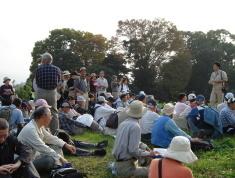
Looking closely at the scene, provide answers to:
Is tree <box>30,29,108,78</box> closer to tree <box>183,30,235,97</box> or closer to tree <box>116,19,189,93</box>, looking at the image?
tree <box>116,19,189,93</box>

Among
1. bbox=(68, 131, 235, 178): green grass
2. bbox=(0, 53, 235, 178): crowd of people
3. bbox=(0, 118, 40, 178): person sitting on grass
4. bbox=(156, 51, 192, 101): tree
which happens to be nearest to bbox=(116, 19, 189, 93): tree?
bbox=(156, 51, 192, 101): tree

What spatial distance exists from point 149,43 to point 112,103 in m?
37.7

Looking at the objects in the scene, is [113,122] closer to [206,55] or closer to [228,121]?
[228,121]

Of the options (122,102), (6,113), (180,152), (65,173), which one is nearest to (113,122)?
(6,113)

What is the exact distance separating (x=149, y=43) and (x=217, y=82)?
1463 inches

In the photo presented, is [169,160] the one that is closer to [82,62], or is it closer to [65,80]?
[65,80]

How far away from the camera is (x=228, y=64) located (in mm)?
56812

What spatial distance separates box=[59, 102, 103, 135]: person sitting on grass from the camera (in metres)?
14.0

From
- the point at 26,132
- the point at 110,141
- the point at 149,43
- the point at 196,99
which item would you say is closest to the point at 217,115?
the point at 196,99

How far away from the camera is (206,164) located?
9.77 metres

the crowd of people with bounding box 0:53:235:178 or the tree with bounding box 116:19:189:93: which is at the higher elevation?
the tree with bounding box 116:19:189:93

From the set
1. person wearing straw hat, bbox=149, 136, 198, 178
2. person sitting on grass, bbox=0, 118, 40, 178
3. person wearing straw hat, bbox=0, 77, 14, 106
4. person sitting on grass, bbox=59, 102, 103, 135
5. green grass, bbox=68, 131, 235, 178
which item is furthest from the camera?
person wearing straw hat, bbox=0, 77, 14, 106

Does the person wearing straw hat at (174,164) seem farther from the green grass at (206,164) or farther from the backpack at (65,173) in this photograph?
the green grass at (206,164)

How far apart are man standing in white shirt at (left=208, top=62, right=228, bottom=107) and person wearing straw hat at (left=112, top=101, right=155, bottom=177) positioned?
33.7 ft
